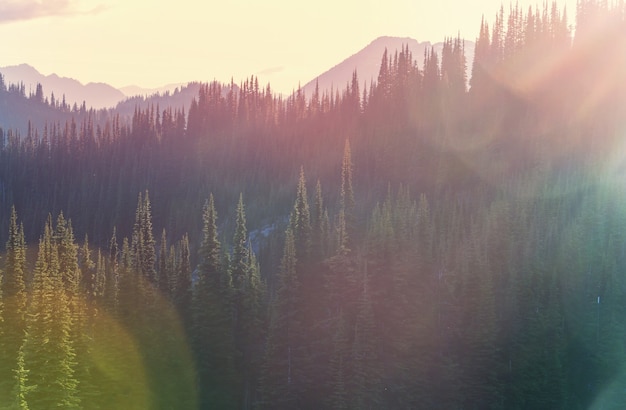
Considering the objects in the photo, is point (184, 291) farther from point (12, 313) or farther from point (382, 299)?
point (12, 313)

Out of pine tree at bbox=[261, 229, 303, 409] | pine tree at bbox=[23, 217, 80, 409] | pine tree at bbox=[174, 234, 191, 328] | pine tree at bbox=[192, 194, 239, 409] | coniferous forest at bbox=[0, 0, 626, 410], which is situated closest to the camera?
pine tree at bbox=[23, 217, 80, 409]

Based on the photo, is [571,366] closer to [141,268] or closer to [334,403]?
[334,403]

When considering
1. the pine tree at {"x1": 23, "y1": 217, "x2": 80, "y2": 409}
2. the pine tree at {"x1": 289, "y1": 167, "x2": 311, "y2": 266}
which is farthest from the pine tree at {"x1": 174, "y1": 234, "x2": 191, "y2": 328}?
the pine tree at {"x1": 23, "y1": 217, "x2": 80, "y2": 409}

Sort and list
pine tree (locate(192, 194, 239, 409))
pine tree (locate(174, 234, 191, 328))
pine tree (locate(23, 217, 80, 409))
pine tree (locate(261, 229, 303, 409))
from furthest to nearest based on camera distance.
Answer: pine tree (locate(174, 234, 191, 328)), pine tree (locate(261, 229, 303, 409)), pine tree (locate(192, 194, 239, 409)), pine tree (locate(23, 217, 80, 409))

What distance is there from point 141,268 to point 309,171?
271 feet

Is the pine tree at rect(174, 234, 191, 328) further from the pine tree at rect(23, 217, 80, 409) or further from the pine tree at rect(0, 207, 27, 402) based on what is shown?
the pine tree at rect(23, 217, 80, 409)

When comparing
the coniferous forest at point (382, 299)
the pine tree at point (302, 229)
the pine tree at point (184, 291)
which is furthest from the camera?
the pine tree at point (302, 229)

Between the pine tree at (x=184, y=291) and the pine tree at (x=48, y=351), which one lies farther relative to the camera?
the pine tree at (x=184, y=291)

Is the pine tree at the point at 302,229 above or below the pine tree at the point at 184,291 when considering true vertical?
above

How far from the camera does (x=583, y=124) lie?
12156cm

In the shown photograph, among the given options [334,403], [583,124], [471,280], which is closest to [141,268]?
[334,403]

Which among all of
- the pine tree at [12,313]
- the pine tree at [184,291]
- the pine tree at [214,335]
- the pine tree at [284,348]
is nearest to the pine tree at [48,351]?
the pine tree at [12,313]

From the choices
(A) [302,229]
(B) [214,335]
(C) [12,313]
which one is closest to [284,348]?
(B) [214,335]

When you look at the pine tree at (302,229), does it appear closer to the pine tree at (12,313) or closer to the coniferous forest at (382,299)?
the coniferous forest at (382,299)
